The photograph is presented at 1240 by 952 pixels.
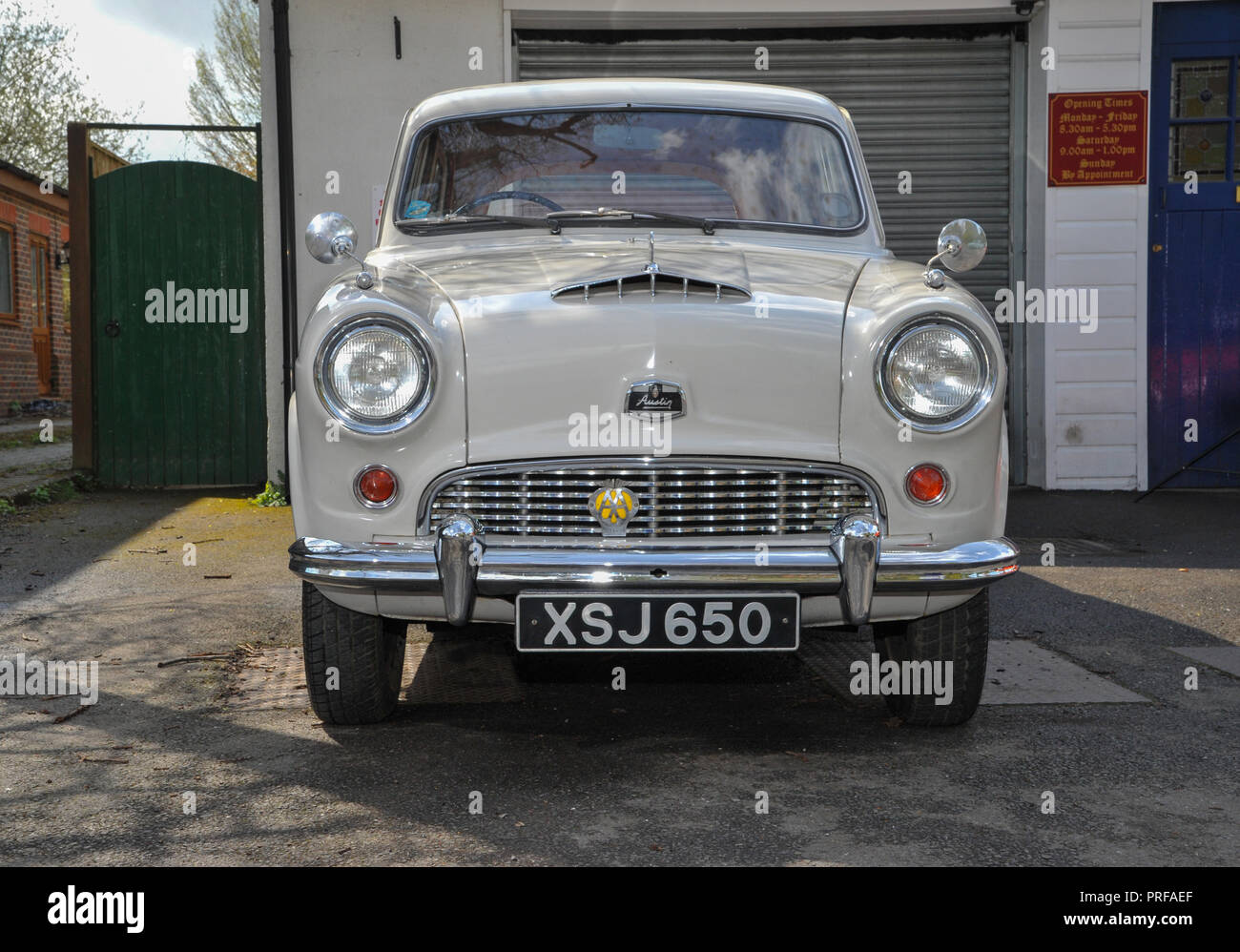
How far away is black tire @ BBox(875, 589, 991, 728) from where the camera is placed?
322cm

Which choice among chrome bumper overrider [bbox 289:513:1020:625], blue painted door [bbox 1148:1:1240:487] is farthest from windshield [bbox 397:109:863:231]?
blue painted door [bbox 1148:1:1240:487]

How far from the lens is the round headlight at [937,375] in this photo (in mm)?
2926

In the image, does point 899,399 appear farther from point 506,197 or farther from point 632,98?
point 632,98

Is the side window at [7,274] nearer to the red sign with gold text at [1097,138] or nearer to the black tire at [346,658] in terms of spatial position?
the red sign with gold text at [1097,138]

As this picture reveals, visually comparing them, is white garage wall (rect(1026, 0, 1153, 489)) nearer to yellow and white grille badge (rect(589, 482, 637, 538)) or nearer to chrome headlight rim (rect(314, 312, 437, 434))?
yellow and white grille badge (rect(589, 482, 637, 538))

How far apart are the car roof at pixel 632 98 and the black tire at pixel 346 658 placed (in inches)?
71.8

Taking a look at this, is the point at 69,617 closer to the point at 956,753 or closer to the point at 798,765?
the point at 798,765

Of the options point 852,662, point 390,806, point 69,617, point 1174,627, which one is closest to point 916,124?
point 1174,627

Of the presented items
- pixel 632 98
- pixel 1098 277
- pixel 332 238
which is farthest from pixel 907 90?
pixel 332 238

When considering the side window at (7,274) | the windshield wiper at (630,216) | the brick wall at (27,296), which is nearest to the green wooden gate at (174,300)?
the windshield wiper at (630,216)

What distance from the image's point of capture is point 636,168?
405cm

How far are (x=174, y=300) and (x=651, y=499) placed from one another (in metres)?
6.56
